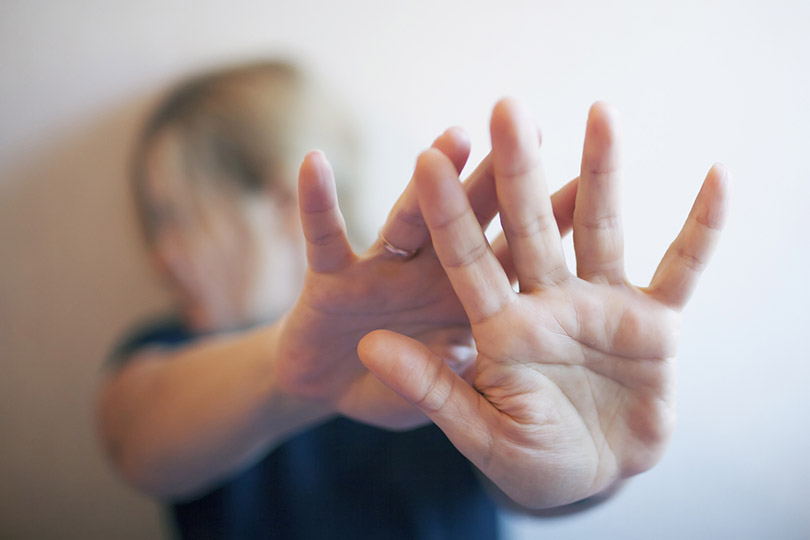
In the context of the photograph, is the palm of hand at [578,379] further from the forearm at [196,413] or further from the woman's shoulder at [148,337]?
the woman's shoulder at [148,337]

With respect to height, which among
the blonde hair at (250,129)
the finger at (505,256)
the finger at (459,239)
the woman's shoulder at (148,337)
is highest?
the blonde hair at (250,129)

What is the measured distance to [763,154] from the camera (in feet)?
2.03

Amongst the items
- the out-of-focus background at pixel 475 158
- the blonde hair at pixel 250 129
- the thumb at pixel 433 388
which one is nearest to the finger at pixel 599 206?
the thumb at pixel 433 388

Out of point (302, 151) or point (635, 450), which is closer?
point (635, 450)

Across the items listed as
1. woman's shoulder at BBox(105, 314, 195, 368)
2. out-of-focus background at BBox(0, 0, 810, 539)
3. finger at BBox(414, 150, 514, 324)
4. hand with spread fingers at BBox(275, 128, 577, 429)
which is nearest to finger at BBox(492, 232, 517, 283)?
hand with spread fingers at BBox(275, 128, 577, 429)

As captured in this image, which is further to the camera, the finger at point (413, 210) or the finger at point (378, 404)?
the finger at point (378, 404)

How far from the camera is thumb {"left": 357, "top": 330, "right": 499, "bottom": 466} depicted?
0.38 m

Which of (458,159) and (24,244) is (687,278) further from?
(24,244)

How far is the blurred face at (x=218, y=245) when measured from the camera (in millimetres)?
730

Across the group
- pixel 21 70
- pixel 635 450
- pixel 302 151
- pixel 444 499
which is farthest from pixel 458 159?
pixel 21 70

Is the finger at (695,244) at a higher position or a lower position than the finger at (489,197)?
lower

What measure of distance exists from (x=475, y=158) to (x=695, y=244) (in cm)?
34

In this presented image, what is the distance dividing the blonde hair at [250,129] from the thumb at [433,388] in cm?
41

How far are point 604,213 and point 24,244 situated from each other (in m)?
0.83
